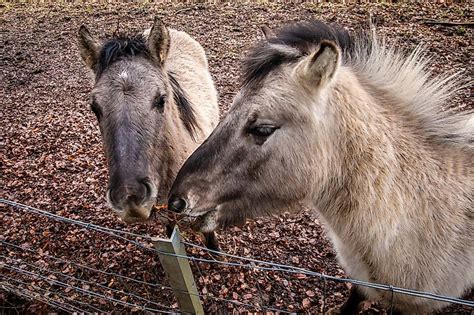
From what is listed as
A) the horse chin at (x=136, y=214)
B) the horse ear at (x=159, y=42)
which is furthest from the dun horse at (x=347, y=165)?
the horse ear at (x=159, y=42)

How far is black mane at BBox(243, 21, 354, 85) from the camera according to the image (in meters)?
2.30

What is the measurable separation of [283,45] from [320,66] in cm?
39

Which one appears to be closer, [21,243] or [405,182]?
[405,182]

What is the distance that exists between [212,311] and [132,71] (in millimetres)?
2333

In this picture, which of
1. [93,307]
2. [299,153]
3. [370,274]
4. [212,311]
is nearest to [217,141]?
[299,153]

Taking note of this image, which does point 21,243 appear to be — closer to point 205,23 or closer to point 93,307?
point 93,307

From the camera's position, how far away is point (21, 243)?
15.2 ft

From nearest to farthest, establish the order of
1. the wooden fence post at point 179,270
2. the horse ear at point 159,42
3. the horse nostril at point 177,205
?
the wooden fence post at point 179,270 < the horse nostril at point 177,205 < the horse ear at point 159,42

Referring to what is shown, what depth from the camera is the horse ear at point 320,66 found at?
200 cm

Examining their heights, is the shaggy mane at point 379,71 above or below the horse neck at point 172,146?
above

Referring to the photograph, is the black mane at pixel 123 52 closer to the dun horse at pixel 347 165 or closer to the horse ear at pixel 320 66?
the dun horse at pixel 347 165

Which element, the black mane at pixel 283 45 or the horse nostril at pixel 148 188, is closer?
the black mane at pixel 283 45

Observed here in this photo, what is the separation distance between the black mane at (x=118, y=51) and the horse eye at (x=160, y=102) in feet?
1.41

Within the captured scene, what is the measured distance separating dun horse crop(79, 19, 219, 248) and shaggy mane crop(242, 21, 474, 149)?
966mm
